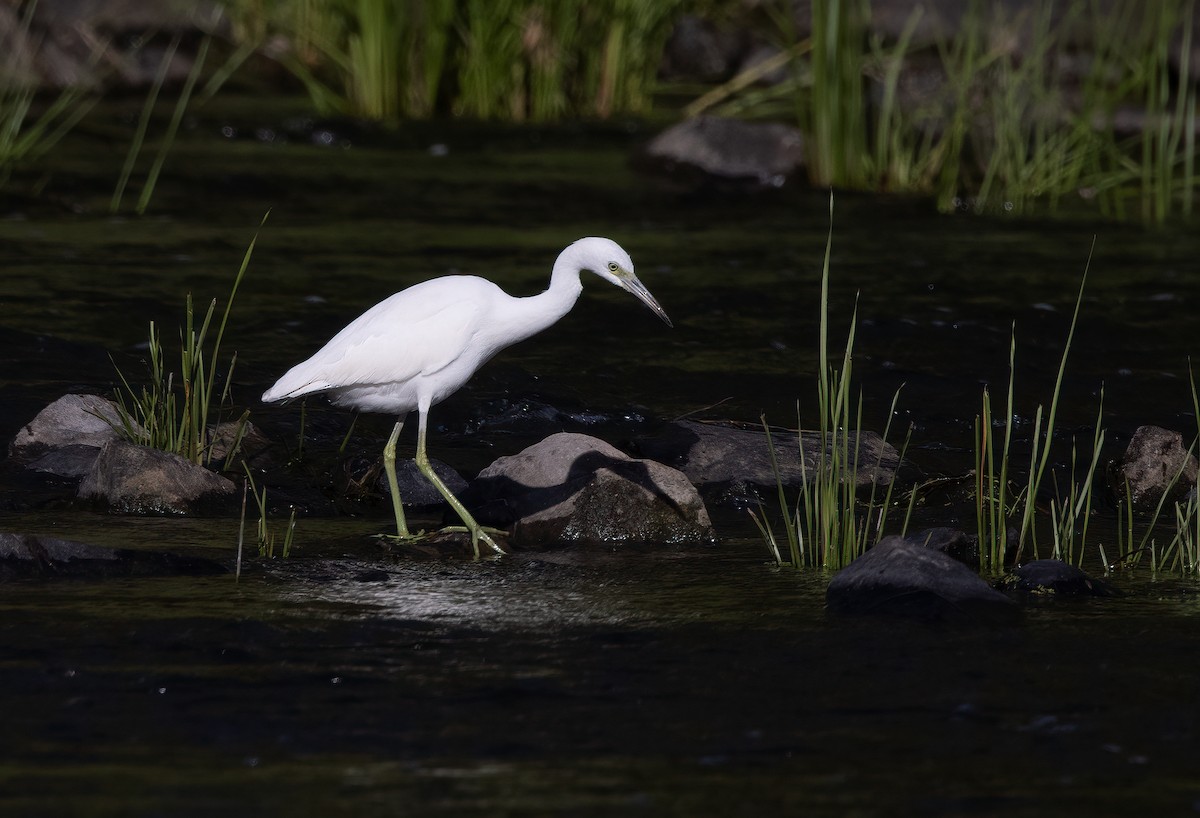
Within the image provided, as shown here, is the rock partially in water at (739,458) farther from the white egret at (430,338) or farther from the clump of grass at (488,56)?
the clump of grass at (488,56)

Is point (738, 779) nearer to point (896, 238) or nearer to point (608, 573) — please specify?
point (608, 573)

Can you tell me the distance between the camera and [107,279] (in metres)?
8.95

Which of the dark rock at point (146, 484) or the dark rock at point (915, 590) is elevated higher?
the dark rock at point (146, 484)

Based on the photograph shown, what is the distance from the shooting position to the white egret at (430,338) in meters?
5.62

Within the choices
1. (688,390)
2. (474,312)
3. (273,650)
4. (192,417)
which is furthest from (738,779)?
(688,390)

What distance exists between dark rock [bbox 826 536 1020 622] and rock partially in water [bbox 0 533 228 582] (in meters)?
1.79

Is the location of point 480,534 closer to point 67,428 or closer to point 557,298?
point 557,298

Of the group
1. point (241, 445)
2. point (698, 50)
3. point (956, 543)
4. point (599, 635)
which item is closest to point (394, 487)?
point (241, 445)

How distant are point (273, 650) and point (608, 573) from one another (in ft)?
3.95

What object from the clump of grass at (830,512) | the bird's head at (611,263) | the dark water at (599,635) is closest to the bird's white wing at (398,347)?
the bird's head at (611,263)

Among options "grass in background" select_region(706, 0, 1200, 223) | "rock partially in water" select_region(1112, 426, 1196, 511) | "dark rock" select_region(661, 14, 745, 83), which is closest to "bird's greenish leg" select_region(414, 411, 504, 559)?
"rock partially in water" select_region(1112, 426, 1196, 511)

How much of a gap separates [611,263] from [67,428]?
2113 millimetres

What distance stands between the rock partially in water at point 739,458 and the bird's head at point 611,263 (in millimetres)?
691

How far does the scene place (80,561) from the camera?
4754 mm
